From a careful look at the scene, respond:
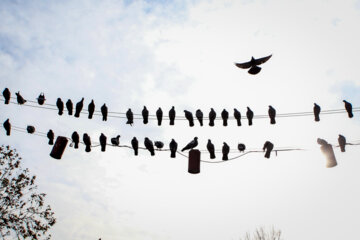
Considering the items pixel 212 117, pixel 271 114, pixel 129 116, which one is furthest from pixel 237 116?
pixel 129 116

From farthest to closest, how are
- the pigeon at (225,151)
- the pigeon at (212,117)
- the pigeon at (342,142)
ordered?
the pigeon at (212,117)
the pigeon at (225,151)
the pigeon at (342,142)

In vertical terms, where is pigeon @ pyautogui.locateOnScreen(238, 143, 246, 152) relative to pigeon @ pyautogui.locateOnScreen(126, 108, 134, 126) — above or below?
below

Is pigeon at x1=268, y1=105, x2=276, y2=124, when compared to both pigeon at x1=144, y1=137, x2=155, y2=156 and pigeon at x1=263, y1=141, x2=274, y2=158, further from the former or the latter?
pigeon at x1=144, y1=137, x2=155, y2=156

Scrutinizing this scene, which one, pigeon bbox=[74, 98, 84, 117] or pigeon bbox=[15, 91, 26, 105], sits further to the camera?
pigeon bbox=[74, 98, 84, 117]

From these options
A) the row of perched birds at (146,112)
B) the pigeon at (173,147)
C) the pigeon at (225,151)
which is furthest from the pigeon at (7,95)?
the pigeon at (225,151)

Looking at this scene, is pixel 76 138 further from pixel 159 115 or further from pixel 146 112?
Answer: pixel 159 115

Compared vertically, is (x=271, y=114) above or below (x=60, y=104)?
below

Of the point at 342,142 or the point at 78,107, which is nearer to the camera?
the point at 342,142

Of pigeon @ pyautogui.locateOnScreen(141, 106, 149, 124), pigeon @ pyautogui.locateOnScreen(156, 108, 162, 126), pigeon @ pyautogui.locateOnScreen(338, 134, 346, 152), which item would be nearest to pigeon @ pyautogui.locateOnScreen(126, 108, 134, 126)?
pigeon @ pyautogui.locateOnScreen(141, 106, 149, 124)

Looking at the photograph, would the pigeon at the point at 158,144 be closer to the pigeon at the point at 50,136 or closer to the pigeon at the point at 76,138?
the pigeon at the point at 76,138

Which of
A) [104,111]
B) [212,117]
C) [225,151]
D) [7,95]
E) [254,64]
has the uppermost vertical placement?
[254,64]

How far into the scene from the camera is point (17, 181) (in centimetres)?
1778

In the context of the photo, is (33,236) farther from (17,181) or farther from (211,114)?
(211,114)

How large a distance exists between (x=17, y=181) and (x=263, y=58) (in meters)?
17.6
